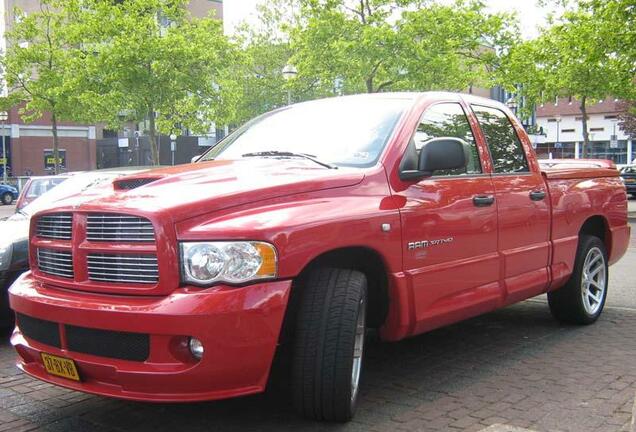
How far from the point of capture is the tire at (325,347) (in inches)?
134

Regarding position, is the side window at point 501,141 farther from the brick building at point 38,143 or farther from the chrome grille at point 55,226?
the brick building at point 38,143

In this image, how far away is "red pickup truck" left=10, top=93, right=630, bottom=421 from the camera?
315 centimetres

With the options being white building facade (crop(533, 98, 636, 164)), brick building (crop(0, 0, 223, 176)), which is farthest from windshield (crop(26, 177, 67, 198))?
white building facade (crop(533, 98, 636, 164))

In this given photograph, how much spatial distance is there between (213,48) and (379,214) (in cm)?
2449

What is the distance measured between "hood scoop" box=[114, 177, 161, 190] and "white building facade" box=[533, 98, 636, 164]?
6570 cm

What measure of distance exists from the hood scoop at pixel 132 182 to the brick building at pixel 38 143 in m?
45.1

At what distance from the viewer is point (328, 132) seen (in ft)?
14.9

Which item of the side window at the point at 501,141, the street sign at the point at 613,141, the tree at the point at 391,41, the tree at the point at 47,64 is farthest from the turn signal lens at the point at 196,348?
the street sign at the point at 613,141

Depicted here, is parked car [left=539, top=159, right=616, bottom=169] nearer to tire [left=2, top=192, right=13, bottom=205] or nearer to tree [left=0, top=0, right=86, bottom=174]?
tree [left=0, top=0, right=86, bottom=174]

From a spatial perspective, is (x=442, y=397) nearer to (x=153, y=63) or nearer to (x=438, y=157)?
(x=438, y=157)

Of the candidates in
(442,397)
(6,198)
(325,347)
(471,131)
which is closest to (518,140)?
(471,131)

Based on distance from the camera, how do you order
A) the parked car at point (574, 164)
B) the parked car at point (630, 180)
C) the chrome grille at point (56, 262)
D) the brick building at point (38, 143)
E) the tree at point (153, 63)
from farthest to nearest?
the brick building at point (38, 143) < the parked car at point (630, 180) < the tree at point (153, 63) < the parked car at point (574, 164) < the chrome grille at point (56, 262)

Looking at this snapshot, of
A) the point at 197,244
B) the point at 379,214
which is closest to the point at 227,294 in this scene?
the point at 197,244

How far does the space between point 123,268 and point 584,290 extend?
4.38 metres
